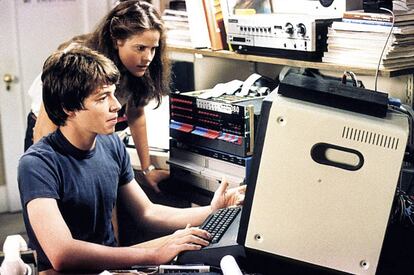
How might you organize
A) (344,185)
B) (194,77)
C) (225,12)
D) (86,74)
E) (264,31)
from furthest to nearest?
1. (194,77)
2. (225,12)
3. (264,31)
4. (86,74)
5. (344,185)

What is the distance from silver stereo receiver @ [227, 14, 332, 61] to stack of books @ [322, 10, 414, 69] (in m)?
0.06

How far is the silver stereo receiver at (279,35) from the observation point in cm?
230

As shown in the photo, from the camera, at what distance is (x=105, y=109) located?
1.87 meters

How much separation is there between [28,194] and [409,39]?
4.14ft

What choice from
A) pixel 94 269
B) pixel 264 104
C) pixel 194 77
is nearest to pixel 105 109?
pixel 94 269

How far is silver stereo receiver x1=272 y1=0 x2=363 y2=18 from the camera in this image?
A: 2.38m

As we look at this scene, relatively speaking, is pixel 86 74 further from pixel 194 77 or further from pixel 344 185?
pixel 194 77

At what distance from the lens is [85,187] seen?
1.87 m

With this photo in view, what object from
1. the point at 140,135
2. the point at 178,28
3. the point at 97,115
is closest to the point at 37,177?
the point at 97,115

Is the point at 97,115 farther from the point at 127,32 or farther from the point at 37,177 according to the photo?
the point at 127,32

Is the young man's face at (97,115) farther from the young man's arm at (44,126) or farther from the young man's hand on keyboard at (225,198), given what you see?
the young man's hand on keyboard at (225,198)

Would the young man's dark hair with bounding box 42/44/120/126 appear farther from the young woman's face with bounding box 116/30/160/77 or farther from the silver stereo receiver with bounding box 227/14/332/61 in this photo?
the silver stereo receiver with bounding box 227/14/332/61

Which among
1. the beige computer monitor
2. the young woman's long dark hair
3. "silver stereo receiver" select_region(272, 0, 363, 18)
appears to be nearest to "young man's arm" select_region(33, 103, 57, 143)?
the young woman's long dark hair

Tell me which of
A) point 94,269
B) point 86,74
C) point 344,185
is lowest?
point 94,269
